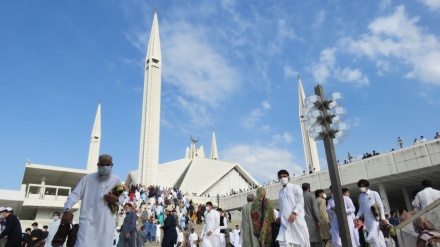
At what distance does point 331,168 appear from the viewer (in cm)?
426

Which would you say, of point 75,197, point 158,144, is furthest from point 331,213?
point 158,144

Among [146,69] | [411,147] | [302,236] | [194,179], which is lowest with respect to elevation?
[302,236]

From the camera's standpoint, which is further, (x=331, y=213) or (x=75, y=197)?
(x=331, y=213)

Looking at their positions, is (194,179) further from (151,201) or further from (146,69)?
(151,201)

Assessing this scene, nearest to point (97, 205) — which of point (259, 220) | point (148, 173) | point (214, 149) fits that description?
point (259, 220)

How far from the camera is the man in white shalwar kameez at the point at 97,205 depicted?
3.15 meters

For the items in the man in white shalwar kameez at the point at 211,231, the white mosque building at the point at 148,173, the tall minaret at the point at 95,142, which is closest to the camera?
the man in white shalwar kameez at the point at 211,231

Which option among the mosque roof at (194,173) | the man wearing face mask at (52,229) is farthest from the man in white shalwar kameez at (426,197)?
the mosque roof at (194,173)

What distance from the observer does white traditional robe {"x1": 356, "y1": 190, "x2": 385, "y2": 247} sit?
5082mm

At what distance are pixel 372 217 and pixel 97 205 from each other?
413 cm

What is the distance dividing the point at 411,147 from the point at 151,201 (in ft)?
42.2

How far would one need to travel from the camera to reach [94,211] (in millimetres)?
3277

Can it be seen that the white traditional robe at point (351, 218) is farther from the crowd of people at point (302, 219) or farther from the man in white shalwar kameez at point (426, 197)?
the man in white shalwar kameez at point (426, 197)

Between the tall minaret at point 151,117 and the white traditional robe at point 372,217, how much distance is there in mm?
25444
